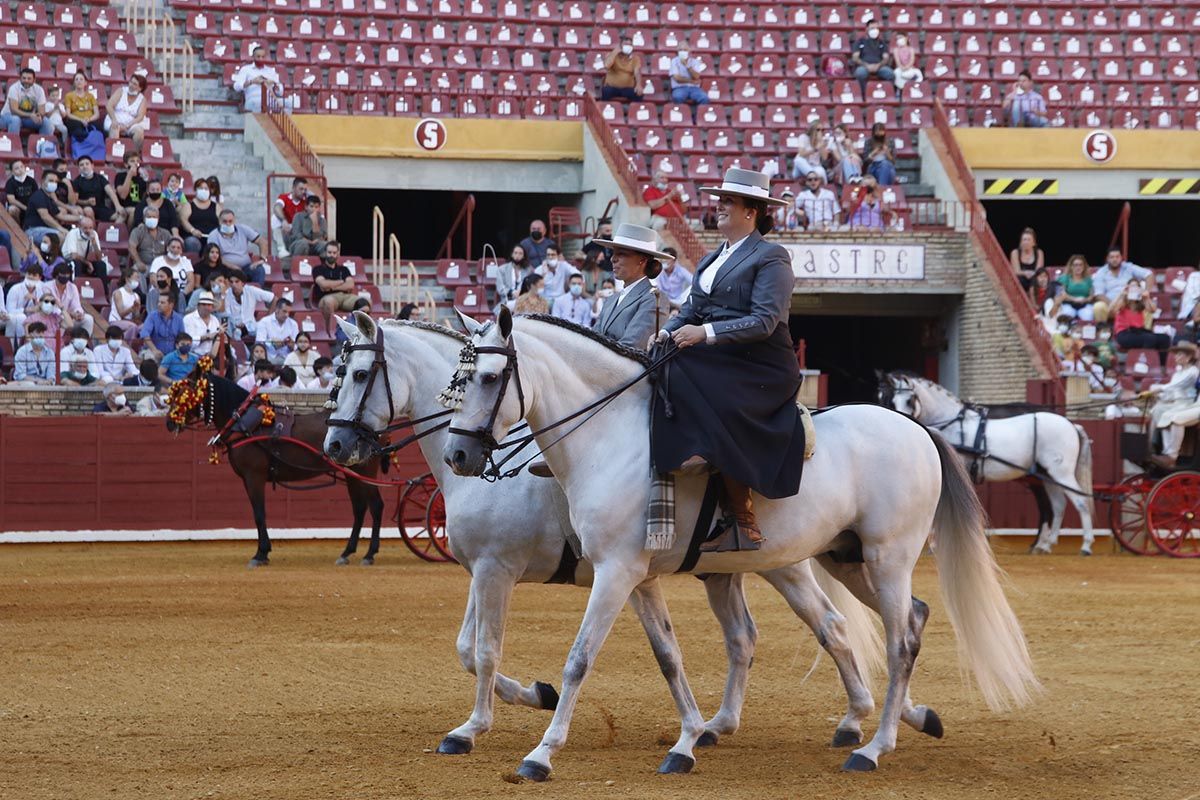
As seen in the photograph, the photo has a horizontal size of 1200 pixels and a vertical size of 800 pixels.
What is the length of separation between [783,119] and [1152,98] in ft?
20.2

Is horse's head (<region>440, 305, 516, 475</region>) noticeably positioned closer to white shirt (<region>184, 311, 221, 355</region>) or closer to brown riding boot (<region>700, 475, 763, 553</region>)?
brown riding boot (<region>700, 475, 763, 553</region>)

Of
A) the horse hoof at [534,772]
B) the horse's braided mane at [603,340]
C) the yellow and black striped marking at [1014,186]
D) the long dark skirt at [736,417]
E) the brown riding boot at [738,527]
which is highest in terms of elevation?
the yellow and black striped marking at [1014,186]

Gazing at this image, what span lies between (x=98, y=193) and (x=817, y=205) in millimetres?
9396

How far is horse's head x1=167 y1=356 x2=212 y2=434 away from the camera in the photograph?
14.9 metres

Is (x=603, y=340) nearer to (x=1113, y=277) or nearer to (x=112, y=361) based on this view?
(x=112, y=361)

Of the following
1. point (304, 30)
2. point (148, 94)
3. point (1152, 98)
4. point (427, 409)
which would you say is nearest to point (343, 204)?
A: point (304, 30)

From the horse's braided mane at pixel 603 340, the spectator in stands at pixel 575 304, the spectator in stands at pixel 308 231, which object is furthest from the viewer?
the spectator in stands at pixel 308 231

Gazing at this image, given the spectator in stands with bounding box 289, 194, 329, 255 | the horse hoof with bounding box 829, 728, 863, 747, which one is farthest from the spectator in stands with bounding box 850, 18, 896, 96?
the horse hoof with bounding box 829, 728, 863, 747

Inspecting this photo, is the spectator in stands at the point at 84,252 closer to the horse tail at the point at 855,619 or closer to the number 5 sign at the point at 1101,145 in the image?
the horse tail at the point at 855,619

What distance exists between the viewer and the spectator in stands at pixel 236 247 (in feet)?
65.7

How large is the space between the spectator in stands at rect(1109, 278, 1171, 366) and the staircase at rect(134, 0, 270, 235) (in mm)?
11265

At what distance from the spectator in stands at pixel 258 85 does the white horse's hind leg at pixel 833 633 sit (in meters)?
17.9

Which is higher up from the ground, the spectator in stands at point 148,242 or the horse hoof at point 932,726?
the spectator in stands at point 148,242

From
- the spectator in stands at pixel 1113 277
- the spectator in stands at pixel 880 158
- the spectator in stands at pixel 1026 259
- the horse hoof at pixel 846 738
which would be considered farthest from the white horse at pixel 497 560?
the spectator in stands at pixel 880 158
